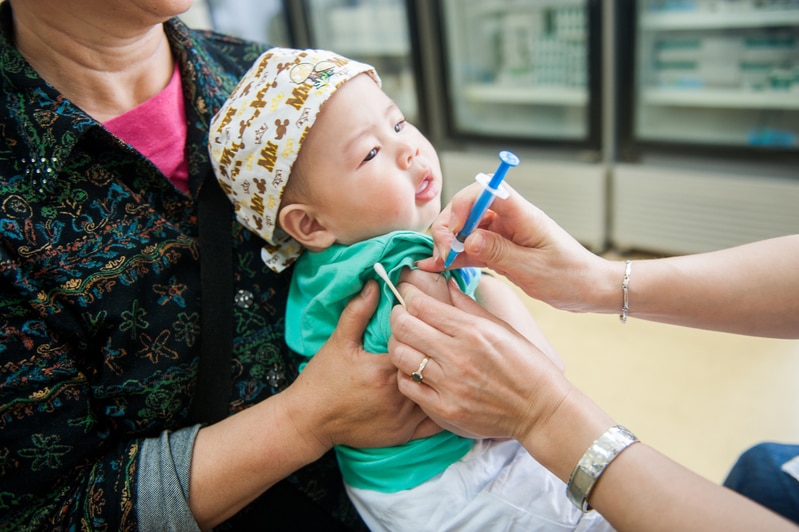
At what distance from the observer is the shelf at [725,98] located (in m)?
2.61

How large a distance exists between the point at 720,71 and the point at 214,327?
2.78 m

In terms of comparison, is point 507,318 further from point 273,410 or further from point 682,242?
point 682,242

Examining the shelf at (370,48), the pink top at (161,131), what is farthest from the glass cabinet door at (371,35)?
the pink top at (161,131)

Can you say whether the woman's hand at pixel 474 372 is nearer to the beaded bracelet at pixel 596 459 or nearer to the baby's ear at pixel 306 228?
the beaded bracelet at pixel 596 459

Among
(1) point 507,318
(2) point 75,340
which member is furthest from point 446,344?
(2) point 75,340

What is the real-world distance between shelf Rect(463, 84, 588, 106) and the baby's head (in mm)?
2299

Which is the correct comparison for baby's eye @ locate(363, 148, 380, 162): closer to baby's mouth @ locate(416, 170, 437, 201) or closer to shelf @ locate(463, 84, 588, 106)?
baby's mouth @ locate(416, 170, 437, 201)

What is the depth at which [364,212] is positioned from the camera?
1.03m

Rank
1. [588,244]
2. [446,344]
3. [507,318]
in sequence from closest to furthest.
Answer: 1. [446,344]
2. [507,318]
3. [588,244]

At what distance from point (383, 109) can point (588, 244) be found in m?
2.29

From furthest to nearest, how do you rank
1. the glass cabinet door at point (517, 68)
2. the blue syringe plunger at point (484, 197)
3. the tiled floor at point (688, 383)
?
the glass cabinet door at point (517, 68) < the tiled floor at point (688, 383) < the blue syringe plunger at point (484, 197)

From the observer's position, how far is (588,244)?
3094 mm

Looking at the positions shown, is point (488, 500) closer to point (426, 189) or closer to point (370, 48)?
point (426, 189)

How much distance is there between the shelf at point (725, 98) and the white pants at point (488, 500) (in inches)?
94.0
